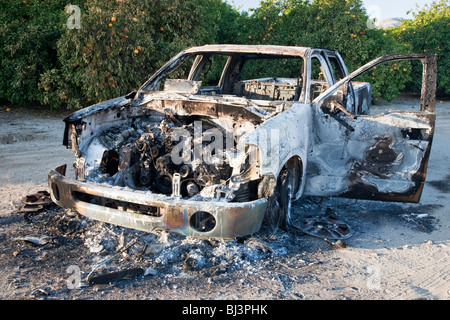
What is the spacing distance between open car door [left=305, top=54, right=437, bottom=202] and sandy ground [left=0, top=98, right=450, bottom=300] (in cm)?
42

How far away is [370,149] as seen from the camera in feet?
14.7

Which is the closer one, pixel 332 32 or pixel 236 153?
pixel 236 153

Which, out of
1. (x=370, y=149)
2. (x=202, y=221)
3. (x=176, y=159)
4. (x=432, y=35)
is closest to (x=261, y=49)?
(x=370, y=149)

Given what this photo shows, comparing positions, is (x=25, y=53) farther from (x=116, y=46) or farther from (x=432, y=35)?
(x=432, y=35)

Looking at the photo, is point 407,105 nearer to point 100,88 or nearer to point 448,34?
point 448,34

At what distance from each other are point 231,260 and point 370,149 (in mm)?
1995

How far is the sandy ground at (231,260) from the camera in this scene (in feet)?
10.4

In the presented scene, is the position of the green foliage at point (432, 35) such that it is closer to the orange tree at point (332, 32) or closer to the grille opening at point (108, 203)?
the orange tree at point (332, 32)

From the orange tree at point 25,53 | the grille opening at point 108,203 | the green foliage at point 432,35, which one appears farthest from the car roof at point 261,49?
the green foliage at point 432,35

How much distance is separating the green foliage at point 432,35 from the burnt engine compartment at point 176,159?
37.7 ft

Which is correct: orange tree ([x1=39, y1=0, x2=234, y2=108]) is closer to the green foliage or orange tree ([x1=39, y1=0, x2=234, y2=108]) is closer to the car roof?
the car roof

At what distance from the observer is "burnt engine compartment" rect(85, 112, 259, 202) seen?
3.72 m

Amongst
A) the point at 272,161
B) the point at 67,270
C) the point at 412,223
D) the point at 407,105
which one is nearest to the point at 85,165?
the point at 67,270

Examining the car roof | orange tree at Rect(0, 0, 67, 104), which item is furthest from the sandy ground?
orange tree at Rect(0, 0, 67, 104)
